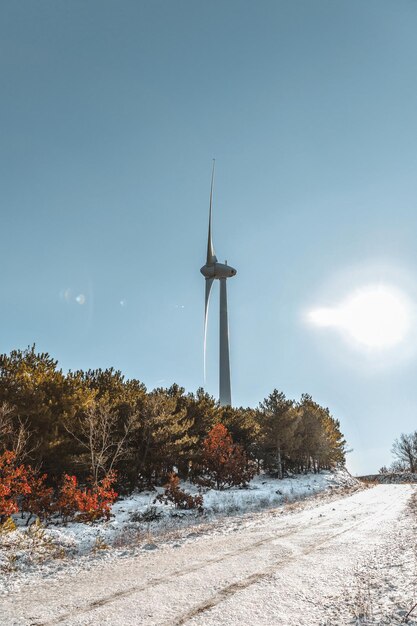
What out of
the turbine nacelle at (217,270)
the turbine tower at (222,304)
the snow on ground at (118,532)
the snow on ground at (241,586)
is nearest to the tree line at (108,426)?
the snow on ground at (118,532)

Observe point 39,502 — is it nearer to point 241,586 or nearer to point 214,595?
point 241,586

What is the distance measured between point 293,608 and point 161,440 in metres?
19.9

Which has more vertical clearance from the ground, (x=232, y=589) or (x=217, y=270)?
(x=217, y=270)

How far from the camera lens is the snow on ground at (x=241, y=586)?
5980 mm

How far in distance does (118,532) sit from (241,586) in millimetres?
10964

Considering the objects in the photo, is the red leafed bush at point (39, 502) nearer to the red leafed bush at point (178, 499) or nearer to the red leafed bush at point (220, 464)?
the red leafed bush at point (178, 499)

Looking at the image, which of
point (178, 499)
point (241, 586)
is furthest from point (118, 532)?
point (241, 586)

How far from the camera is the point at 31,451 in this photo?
61.2 ft

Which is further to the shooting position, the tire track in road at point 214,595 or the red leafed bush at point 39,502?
the red leafed bush at point 39,502

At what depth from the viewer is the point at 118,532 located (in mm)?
16562

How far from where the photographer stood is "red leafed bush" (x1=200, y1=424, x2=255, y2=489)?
2927 cm

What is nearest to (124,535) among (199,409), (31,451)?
(31,451)

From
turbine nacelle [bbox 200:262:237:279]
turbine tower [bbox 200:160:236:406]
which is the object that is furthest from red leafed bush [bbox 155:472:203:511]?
turbine nacelle [bbox 200:262:237:279]

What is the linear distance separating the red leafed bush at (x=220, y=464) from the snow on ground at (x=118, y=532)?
3.22 ft
